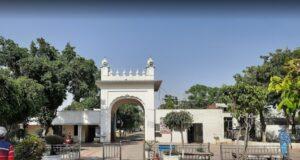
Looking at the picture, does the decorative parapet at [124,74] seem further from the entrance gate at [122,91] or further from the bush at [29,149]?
the bush at [29,149]

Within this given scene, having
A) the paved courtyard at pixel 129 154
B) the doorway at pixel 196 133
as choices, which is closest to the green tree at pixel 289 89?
the paved courtyard at pixel 129 154

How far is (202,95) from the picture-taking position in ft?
272

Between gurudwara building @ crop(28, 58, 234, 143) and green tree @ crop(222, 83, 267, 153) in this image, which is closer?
green tree @ crop(222, 83, 267, 153)

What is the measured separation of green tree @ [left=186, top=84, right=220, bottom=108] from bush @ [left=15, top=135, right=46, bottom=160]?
65722 millimetres

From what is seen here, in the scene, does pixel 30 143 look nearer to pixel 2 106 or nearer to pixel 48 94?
pixel 2 106

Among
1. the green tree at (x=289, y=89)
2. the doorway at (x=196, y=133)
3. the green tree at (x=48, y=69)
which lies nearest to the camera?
the green tree at (x=289, y=89)

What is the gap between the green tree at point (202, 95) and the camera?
79250mm

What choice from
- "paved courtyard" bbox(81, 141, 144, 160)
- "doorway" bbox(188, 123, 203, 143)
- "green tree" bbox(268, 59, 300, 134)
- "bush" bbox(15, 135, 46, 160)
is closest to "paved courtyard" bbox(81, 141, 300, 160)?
"paved courtyard" bbox(81, 141, 144, 160)

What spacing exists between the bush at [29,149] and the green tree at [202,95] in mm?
65722

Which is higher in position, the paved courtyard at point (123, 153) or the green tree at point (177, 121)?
the green tree at point (177, 121)

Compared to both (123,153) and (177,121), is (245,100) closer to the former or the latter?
(177,121)

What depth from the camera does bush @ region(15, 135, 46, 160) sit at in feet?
45.3

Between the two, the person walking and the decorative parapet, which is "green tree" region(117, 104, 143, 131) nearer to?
the decorative parapet

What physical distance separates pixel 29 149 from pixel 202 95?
2787 inches
